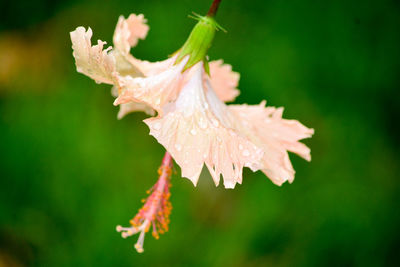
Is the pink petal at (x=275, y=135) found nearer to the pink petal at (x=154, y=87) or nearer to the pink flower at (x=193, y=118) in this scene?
the pink flower at (x=193, y=118)

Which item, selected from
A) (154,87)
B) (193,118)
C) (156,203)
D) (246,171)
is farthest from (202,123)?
(246,171)

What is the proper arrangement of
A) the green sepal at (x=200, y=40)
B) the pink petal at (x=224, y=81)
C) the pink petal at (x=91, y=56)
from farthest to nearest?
the pink petal at (x=224, y=81) → the green sepal at (x=200, y=40) → the pink petal at (x=91, y=56)

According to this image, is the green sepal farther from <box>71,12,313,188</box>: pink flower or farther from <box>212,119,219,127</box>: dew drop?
<box>212,119,219,127</box>: dew drop

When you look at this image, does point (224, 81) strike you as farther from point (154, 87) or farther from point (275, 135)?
point (154, 87)

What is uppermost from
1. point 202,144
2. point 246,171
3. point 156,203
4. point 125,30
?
point 125,30

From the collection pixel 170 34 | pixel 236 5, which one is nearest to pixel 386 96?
pixel 236 5

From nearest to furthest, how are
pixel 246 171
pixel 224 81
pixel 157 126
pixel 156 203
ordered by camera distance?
pixel 157 126 → pixel 156 203 → pixel 224 81 → pixel 246 171

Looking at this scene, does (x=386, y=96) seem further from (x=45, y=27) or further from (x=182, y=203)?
(x=45, y=27)

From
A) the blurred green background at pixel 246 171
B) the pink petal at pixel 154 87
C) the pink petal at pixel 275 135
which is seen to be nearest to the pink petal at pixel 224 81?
the pink petal at pixel 275 135
